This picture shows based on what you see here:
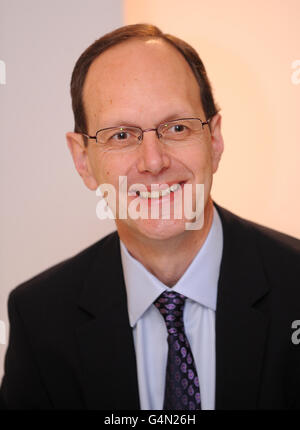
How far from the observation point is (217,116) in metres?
1.89

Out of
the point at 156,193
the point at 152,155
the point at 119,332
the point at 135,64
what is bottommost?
the point at 119,332

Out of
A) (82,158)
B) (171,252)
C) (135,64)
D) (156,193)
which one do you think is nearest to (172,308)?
(171,252)

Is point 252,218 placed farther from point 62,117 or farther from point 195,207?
point 62,117

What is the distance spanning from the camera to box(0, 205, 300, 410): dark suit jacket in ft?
5.58

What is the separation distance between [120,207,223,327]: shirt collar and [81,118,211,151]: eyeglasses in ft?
1.03

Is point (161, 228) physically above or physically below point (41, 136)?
below

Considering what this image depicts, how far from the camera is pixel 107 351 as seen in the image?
179 cm

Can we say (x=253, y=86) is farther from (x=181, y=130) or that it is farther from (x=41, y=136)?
(x=41, y=136)

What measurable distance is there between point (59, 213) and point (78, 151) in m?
0.56

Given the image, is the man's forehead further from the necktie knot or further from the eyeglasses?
the necktie knot

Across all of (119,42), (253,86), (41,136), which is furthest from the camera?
(41,136)

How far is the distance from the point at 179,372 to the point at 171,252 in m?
0.36

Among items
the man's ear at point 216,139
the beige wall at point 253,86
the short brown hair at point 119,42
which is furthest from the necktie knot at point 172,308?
the beige wall at point 253,86
